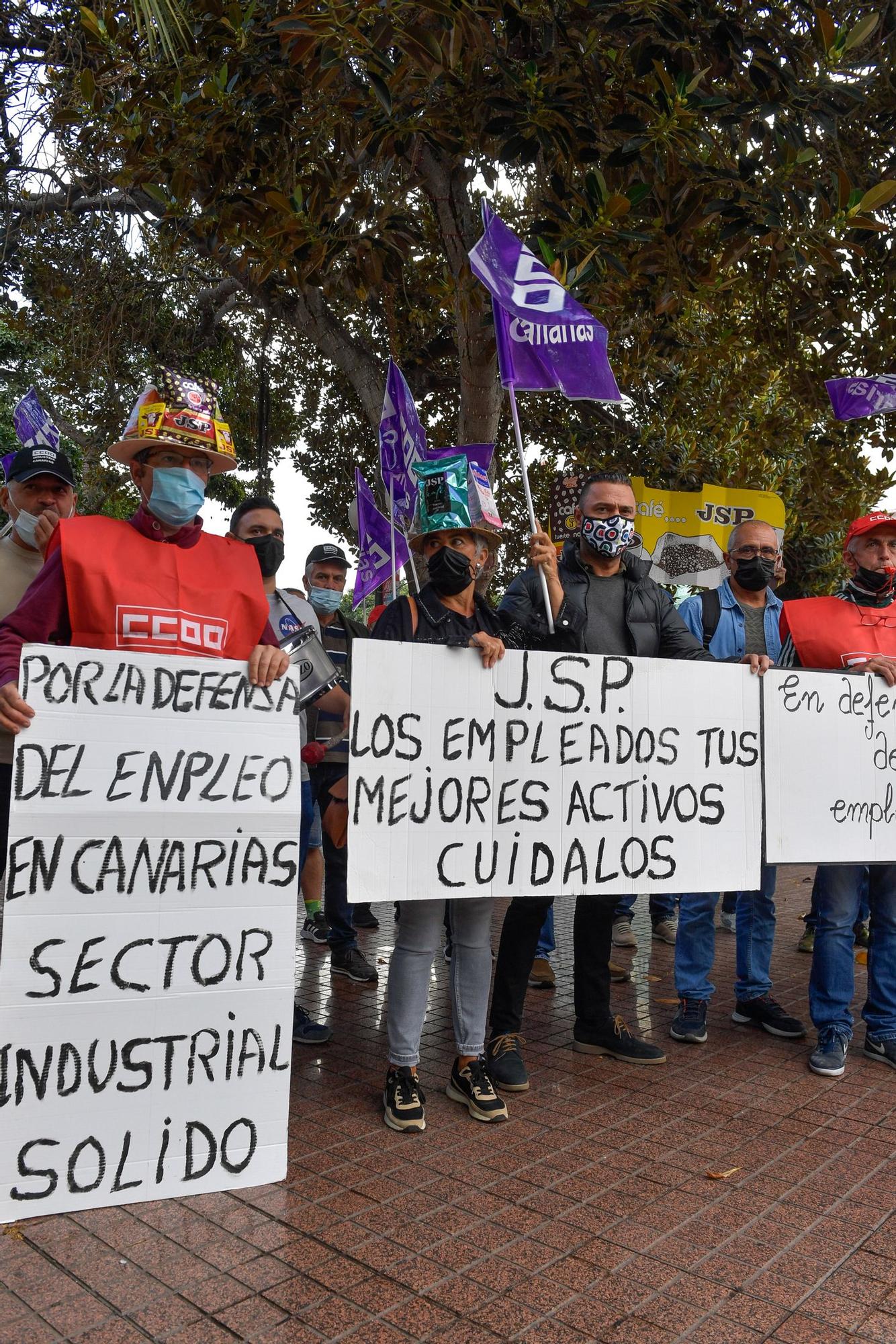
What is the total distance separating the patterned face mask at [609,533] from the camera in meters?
4.41

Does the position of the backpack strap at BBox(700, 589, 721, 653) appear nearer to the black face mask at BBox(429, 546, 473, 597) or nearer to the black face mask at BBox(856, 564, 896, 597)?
the black face mask at BBox(856, 564, 896, 597)

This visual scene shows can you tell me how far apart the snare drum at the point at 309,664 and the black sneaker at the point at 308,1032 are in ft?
5.01

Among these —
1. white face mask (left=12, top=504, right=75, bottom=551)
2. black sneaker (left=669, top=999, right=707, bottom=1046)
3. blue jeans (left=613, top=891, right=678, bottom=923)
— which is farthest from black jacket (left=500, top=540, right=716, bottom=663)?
blue jeans (left=613, top=891, right=678, bottom=923)

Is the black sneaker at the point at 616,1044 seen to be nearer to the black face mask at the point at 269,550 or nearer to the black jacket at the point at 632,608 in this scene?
the black jacket at the point at 632,608

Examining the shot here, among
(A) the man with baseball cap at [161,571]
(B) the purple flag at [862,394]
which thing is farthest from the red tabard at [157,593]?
(B) the purple flag at [862,394]

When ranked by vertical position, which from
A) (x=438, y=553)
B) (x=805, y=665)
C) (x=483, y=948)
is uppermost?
(x=438, y=553)

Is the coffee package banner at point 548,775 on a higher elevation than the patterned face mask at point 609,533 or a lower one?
lower

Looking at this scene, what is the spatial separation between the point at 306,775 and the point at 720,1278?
318cm

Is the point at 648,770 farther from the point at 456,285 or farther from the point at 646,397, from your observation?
the point at 646,397

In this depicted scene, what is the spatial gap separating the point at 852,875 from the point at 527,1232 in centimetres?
227

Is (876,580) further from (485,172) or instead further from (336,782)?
(485,172)

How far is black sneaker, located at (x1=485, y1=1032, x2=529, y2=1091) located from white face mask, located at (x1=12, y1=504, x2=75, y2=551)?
2581mm

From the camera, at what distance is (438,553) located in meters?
3.92

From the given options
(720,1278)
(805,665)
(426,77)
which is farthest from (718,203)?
Answer: (720,1278)
